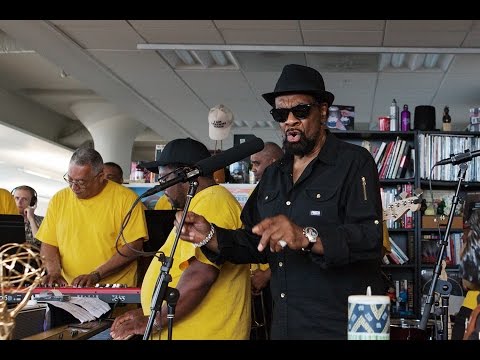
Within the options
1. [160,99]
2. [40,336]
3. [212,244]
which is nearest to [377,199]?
[212,244]

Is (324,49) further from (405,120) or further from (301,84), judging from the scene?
(301,84)

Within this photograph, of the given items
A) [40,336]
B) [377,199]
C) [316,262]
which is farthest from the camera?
[40,336]

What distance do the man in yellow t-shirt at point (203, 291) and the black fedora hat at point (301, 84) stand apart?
500 millimetres

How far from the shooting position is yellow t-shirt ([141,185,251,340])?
9.61 feet

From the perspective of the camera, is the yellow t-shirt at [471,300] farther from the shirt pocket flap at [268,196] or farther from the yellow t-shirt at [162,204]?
the yellow t-shirt at [162,204]

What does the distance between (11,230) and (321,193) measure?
1.93m

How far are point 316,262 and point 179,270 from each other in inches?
28.2

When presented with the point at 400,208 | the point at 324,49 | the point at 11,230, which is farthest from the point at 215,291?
the point at 324,49

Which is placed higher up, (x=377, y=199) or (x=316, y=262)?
(x=377, y=199)

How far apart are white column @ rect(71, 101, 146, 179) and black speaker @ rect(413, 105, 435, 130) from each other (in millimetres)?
8976

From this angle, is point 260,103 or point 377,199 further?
point 260,103

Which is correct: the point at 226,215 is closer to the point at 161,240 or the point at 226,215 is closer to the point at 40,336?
the point at 40,336

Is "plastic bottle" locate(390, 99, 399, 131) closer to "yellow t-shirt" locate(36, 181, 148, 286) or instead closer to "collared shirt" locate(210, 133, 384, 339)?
"yellow t-shirt" locate(36, 181, 148, 286)
